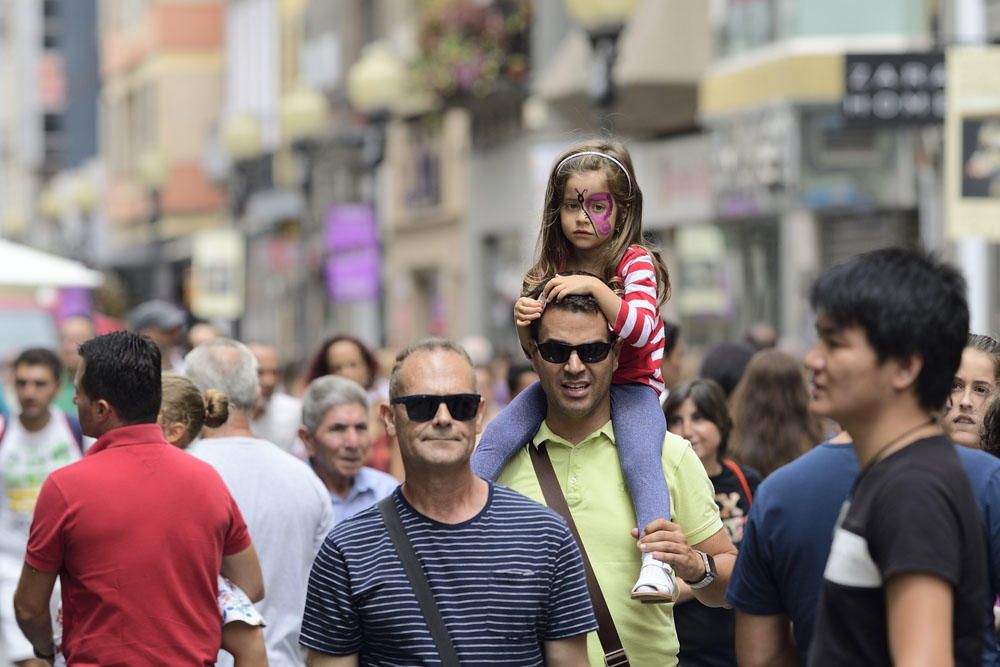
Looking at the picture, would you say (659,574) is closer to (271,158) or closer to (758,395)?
(758,395)

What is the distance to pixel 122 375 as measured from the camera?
19.4 ft

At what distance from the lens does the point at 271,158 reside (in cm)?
4562

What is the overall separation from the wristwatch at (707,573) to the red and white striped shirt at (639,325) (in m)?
0.49

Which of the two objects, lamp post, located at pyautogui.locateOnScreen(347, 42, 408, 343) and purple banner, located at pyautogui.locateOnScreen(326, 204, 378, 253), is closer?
lamp post, located at pyautogui.locateOnScreen(347, 42, 408, 343)

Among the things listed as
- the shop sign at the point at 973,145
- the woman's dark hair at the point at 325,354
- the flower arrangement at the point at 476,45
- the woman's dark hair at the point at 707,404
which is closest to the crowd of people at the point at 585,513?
the woman's dark hair at the point at 707,404

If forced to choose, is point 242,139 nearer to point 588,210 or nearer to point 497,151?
point 497,151

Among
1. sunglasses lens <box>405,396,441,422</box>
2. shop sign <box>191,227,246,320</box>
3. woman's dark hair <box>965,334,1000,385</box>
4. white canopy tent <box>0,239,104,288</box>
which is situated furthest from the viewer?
shop sign <box>191,227,246,320</box>

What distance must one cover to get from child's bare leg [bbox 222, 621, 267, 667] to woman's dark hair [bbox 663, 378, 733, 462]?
7.79 feet

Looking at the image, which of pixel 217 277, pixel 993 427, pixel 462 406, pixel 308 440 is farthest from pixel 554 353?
pixel 217 277

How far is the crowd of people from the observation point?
3.84 meters

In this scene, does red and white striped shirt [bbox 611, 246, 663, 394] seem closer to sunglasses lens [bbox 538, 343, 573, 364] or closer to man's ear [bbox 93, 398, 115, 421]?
sunglasses lens [bbox 538, 343, 573, 364]

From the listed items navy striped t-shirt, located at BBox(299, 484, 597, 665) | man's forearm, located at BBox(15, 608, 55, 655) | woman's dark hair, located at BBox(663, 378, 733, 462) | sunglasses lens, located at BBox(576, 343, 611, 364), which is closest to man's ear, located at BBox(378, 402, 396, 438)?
navy striped t-shirt, located at BBox(299, 484, 597, 665)

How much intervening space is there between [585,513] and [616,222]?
81 cm

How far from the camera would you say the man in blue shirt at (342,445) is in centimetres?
830
